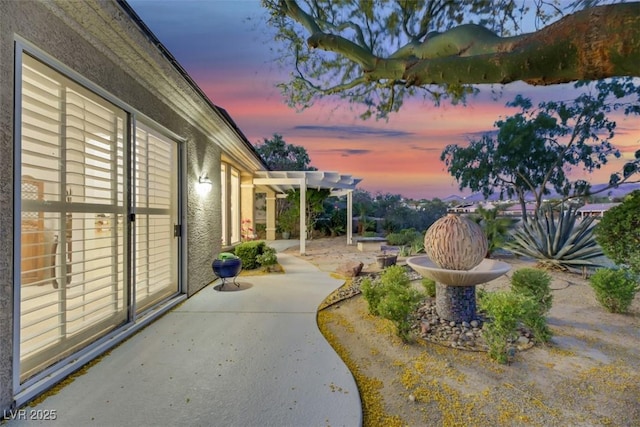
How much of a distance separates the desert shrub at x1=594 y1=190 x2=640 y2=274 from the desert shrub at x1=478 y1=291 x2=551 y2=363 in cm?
233

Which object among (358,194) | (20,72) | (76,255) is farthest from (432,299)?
(358,194)

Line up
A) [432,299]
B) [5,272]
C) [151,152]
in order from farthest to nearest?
[432,299] → [151,152] → [5,272]

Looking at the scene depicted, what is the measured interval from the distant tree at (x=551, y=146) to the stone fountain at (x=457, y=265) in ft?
44.1

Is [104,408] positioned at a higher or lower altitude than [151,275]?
lower

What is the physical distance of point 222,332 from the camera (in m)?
3.69

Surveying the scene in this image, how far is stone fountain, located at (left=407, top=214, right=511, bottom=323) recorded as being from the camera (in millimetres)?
3721

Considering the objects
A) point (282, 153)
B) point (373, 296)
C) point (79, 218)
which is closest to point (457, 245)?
point (373, 296)

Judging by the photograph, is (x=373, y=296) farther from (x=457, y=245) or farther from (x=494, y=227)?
(x=494, y=227)

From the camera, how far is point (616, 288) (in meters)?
4.34

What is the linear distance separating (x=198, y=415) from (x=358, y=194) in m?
21.4

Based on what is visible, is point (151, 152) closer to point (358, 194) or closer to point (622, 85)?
point (622, 85)

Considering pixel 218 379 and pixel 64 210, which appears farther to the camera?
pixel 64 210

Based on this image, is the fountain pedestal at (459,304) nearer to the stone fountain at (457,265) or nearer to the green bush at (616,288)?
the stone fountain at (457,265)

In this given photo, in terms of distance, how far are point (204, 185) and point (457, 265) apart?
15.4ft
